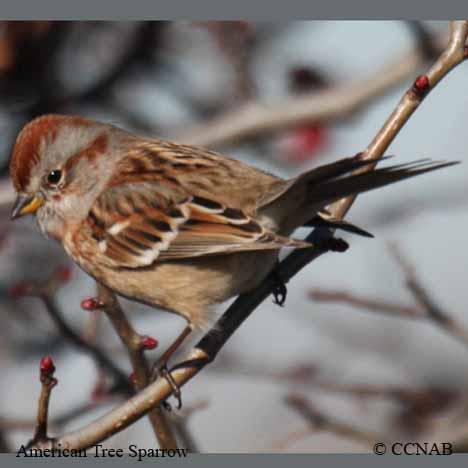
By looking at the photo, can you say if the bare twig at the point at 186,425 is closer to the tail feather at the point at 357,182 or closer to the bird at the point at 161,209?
the bird at the point at 161,209

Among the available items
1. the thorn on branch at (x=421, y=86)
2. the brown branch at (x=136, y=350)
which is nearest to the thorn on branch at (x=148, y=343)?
the brown branch at (x=136, y=350)

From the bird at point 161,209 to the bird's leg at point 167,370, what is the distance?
0.5 inches

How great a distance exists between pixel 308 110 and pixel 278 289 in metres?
1.33

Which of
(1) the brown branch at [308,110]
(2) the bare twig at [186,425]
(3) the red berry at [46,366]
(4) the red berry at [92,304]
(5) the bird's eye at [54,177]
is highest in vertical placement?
(1) the brown branch at [308,110]

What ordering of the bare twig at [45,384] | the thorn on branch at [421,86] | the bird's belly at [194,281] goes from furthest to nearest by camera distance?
the bird's belly at [194,281] → the thorn on branch at [421,86] → the bare twig at [45,384]

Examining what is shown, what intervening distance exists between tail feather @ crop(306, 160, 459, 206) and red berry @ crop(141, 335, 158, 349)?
583 mm

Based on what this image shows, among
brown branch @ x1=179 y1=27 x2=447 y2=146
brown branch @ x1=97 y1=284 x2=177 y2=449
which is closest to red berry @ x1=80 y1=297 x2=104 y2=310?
brown branch @ x1=97 y1=284 x2=177 y2=449

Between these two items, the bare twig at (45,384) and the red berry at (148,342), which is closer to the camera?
the bare twig at (45,384)

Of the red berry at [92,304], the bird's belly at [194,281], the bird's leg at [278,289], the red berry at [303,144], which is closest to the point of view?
the red berry at [92,304]

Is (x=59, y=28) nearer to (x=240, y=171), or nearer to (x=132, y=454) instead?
(x=240, y=171)

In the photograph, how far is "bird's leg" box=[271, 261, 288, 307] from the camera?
3.28 meters

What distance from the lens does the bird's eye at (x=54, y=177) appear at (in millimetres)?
3424

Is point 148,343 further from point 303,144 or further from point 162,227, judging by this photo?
point 303,144

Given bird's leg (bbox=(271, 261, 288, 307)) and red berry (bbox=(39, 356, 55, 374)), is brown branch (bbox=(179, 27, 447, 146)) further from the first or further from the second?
red berry (bbox=(39, 356, 55, 374))
